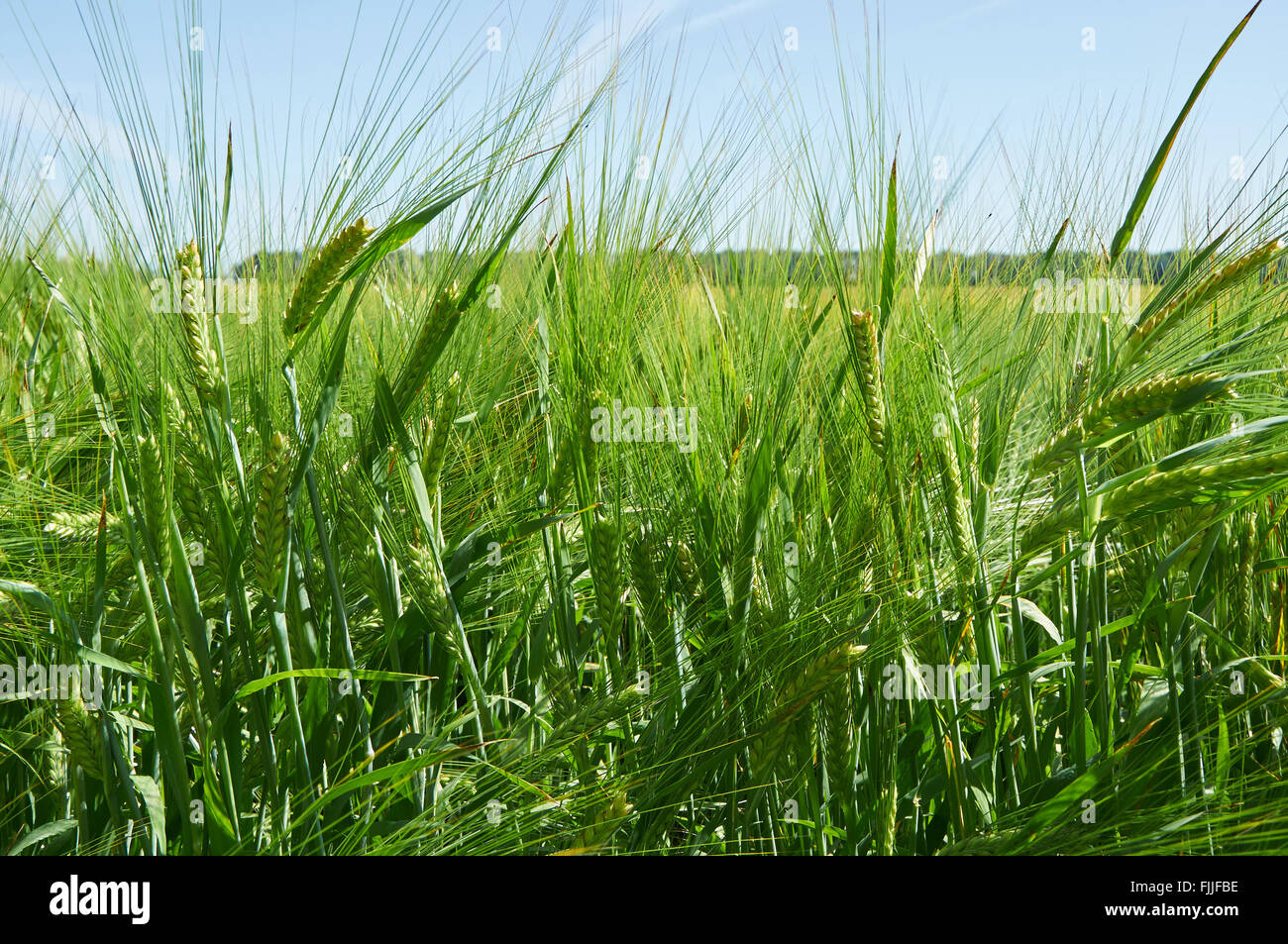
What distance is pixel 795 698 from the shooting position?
0.99 metres

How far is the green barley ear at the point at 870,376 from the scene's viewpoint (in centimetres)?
107

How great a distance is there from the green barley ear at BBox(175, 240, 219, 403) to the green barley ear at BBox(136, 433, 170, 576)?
0.09 metres

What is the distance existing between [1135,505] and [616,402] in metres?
0.68

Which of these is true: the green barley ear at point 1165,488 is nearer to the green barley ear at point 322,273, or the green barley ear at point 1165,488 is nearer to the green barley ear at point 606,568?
the green barley ear at point 606,568

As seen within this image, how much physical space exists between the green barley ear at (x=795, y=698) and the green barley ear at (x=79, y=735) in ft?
2.70

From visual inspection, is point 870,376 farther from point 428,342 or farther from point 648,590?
point 428,342

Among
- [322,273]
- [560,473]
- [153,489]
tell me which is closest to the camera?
[153,489]

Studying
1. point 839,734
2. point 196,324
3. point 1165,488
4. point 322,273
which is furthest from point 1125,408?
→ point 196,324

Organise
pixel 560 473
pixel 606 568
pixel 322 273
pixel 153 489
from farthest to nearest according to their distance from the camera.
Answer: pixel 560 473
pixel 606 568
pixel 322 273
pixel 153 489

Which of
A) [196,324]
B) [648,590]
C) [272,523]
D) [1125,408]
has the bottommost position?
[648,590]

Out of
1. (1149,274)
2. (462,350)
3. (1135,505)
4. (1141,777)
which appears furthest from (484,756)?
(1149,274)

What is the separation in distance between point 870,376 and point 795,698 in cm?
42

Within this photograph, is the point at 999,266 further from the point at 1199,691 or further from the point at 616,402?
the point at 616,402

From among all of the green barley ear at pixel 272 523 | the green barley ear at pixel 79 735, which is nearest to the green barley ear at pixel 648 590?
the green barley ear at pixel 272 523
